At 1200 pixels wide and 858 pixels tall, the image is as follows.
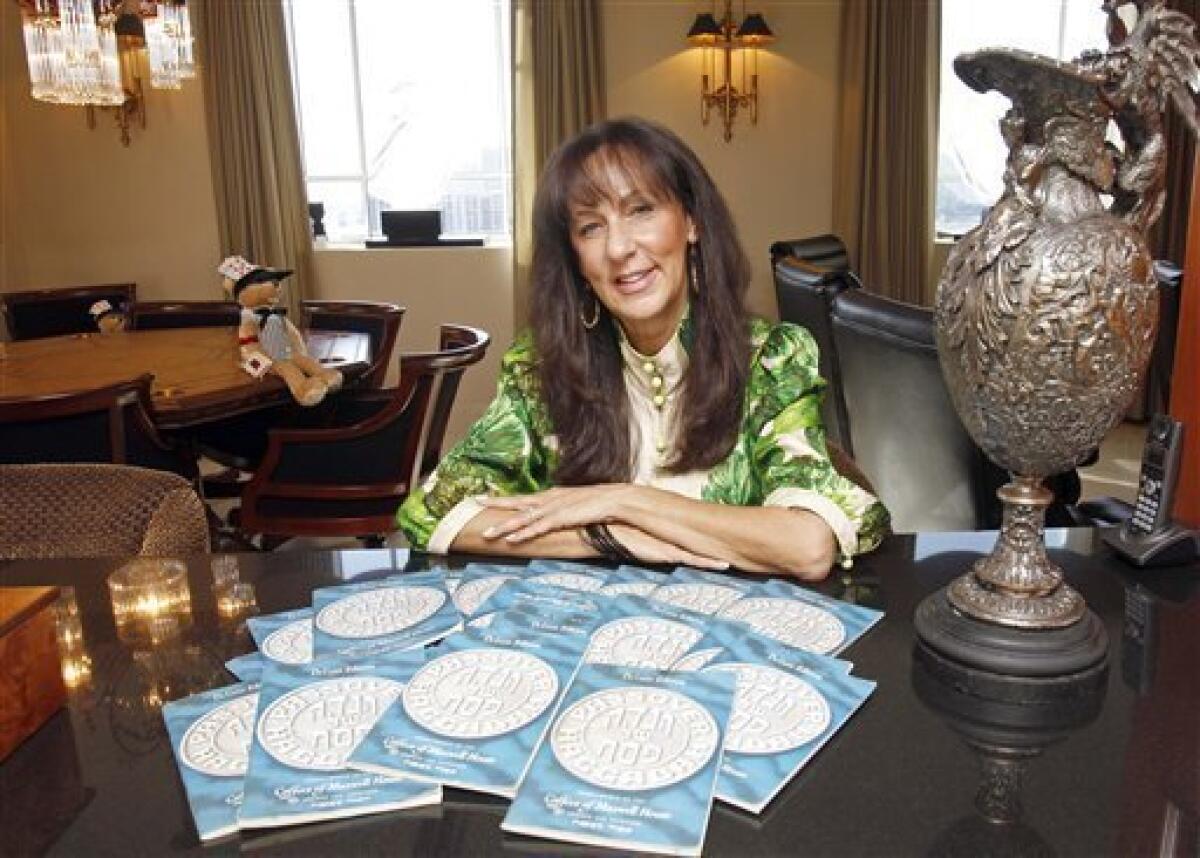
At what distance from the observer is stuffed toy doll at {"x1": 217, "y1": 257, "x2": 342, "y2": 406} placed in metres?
3.12

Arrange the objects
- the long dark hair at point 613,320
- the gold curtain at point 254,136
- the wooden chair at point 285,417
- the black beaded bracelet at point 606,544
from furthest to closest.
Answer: the gold curtain at point 254,136
the wooden chair at point 285,417
the long dark hair at point 613,320
the black beaded bracelet at point 606,544

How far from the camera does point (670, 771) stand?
0.67 metres

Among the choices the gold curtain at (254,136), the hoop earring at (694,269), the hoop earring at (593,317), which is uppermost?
the gold curtain at (254,136)

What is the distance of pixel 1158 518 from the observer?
1.08m

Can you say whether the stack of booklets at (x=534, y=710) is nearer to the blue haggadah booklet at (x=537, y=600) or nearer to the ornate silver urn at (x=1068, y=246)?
the blue haggadah booklet at (x=537, y=600)

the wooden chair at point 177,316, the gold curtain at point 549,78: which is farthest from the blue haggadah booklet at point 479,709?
the gold curtain at point 549,78

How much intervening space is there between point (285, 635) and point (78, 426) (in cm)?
192

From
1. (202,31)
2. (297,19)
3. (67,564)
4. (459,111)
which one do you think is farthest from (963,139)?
(67,564)

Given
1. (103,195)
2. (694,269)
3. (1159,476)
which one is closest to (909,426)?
(694,269)

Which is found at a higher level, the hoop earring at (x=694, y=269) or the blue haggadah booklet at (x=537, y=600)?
the hoop earring at (x=694, y=269)

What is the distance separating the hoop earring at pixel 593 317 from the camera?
1.61 metres

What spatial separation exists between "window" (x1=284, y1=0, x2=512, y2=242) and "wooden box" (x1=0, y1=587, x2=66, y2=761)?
17.5 feet

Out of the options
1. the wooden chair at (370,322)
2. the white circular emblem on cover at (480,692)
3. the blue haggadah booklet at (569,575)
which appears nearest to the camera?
the white circular emblem on cover at (480,692)

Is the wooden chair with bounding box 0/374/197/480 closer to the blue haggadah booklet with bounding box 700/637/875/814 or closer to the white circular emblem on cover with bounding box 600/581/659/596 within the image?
the white circular emblem on cover with bounding box 600/581/659/596
